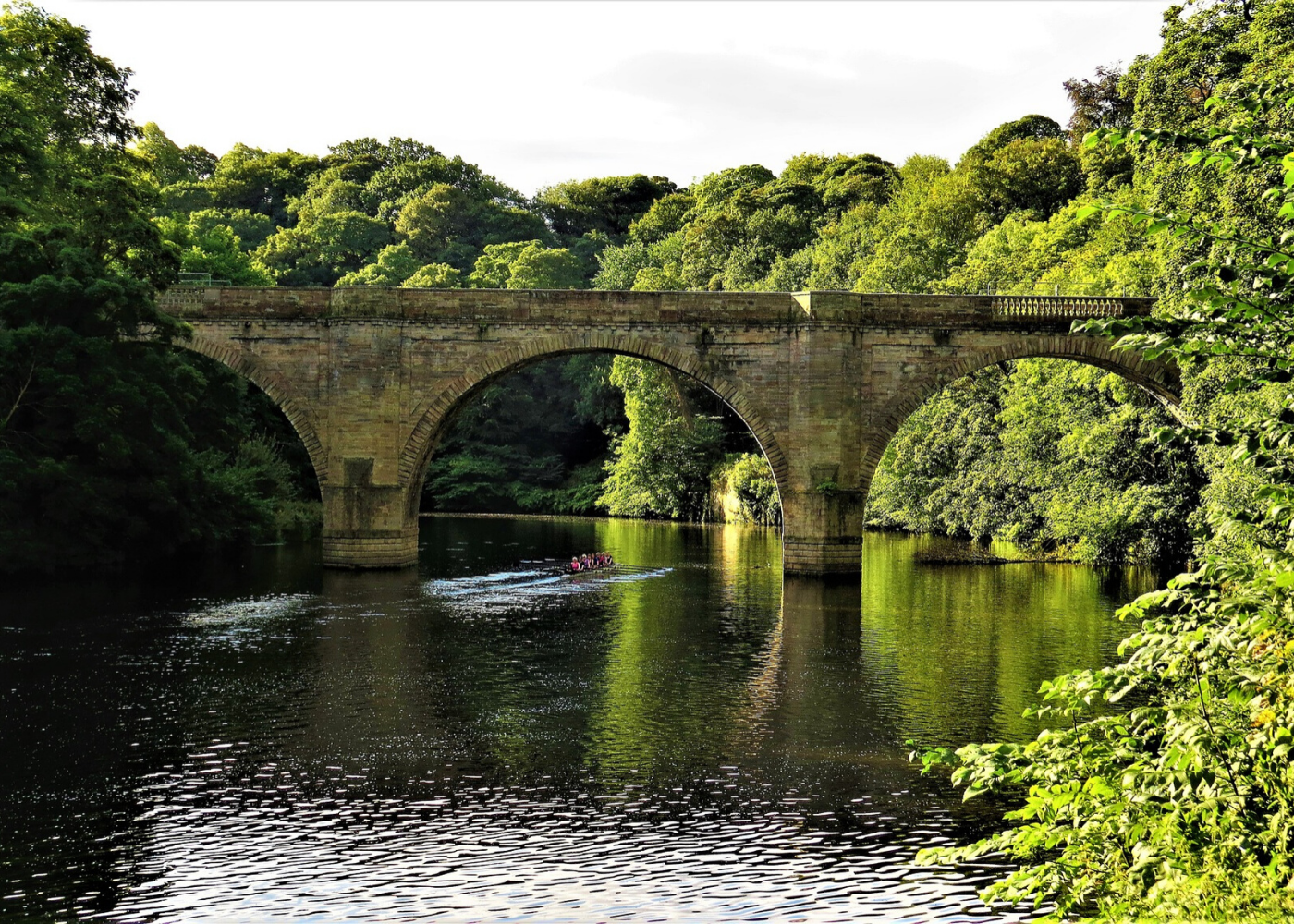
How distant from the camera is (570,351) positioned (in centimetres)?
3197

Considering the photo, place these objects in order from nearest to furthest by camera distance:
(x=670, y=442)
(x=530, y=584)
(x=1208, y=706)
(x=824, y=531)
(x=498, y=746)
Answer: (x=1208, y=706) → (x=498, y=746) → (x=824, y=531) → (x=530, y=584) → (x=670, y=442)

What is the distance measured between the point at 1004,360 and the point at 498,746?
2048 cm

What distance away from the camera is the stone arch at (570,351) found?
Answer: 103ft

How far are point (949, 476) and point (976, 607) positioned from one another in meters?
19.0

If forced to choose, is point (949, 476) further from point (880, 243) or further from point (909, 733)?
point (909, 733)

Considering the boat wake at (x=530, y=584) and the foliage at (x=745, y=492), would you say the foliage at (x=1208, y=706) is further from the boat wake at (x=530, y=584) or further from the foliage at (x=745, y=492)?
the foliage at (x=745, y=492)

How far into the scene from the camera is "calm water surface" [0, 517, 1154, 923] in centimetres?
1076

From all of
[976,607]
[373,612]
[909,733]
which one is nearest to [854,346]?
[976,607]

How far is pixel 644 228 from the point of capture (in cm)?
8294

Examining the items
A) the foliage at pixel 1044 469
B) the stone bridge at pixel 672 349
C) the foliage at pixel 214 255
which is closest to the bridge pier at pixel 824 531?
the stone bridge at pixel 672 349

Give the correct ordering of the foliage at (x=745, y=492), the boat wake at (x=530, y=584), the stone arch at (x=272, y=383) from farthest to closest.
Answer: the foliage at (x=745, y=492) < the stone arch at (x=272, y=383) < the boat wake at (x=530, y=584)

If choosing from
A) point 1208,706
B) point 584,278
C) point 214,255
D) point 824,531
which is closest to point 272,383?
point 824,531

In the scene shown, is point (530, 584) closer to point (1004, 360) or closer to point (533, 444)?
point (1004, 360)

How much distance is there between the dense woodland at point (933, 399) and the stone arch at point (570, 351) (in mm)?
5794
